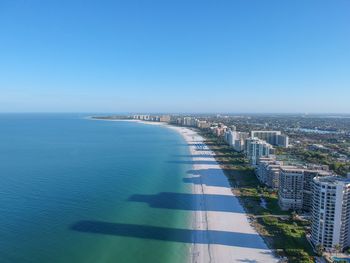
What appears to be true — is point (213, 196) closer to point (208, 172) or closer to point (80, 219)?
point (208, 172)

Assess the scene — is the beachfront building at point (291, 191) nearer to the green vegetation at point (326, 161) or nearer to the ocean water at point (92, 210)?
the ocean water at point (92, 210)

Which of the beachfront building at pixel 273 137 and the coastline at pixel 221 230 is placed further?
the beachfront building at pixel 273 137

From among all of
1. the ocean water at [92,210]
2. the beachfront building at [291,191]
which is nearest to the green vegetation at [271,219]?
the beachfront building at [291,191]

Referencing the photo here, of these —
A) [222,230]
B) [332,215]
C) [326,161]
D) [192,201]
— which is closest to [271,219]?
[222,230]

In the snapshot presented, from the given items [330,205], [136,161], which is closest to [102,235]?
[330,205]

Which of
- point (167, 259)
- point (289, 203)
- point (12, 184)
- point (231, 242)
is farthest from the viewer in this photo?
point (12, 184)

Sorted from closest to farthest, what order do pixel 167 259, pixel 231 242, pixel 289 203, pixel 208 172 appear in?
pixel 167 259
pixel 231 242
pixel 289 203
pixel 208 172

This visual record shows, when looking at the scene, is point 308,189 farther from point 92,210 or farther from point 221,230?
point 92,210

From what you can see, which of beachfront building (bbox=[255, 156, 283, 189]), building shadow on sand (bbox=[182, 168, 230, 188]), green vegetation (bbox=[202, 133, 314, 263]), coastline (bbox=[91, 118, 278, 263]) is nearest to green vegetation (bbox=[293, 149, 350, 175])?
beachfront building (bbox=[255, 156, 283, 189])
